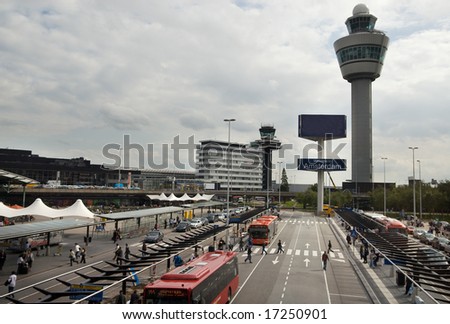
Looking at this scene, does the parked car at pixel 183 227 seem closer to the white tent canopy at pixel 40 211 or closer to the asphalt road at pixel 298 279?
the white tent canopy at pixel 40 211

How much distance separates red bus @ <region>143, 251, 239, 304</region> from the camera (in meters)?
13.6

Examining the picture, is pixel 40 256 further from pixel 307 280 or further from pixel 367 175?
pixel 367 175

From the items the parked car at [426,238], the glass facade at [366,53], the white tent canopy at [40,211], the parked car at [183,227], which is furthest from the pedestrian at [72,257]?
the glass facade at [366,53]

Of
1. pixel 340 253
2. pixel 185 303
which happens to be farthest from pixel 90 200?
pixel 185 303

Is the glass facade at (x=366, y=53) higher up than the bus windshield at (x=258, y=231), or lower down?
higher up

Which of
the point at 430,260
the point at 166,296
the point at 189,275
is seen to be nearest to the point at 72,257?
the point at 189,275

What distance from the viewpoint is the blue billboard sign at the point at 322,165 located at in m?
86.0

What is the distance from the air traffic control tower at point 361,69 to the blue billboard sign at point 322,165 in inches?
2455

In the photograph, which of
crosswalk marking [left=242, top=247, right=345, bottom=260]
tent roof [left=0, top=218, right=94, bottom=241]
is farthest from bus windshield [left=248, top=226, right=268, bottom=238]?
tent roof [left=0, top=218, right=94, bottom=241]

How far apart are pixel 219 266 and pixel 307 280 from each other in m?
9.63

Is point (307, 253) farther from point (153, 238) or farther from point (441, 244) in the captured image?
point (153, 238)

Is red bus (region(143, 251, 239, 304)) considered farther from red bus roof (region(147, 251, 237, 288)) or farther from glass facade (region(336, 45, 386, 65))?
glass facade (region(336, 45, 386, 65))

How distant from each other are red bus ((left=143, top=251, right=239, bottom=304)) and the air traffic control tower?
13420 centimetres

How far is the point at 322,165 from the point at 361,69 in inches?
2677
